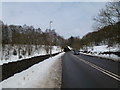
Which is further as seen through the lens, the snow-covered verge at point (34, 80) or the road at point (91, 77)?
the road at point (91, 77)

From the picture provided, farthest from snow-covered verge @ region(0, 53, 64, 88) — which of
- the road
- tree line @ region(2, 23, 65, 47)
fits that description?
tree line @ region(2, 23, 65, 47)

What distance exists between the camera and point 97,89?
9641 millimetres

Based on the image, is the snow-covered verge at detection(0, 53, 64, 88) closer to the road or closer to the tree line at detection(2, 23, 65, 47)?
the road

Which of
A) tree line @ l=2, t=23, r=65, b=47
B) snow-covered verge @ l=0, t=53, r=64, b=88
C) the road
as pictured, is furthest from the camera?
tree line @ l=2, t=23, r=65, b=47

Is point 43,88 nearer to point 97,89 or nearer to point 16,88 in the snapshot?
point 16,88

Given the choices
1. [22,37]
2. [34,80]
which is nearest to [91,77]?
[34,80]

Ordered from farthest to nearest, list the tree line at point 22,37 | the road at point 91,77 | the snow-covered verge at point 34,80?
the tree line at point 22,37 < the road at point 91,77 < the snow-covered verge at point 34,80

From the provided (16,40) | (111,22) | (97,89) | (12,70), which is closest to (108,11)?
(111,22)

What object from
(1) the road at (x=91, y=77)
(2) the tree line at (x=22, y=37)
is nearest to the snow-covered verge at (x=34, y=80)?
(1) the road at (x=91, y=77)

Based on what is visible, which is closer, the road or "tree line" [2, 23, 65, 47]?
the road

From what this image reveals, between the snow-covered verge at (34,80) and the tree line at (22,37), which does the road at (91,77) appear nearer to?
the snow-covered verge at (34,80)

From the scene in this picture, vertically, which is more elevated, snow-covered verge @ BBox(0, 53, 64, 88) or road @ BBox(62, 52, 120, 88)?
snow-covered verge @ BBox(0, 53, 64, 88)

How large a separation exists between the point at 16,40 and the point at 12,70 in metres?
47.4

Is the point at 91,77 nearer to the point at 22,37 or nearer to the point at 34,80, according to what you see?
the point at 34,80
